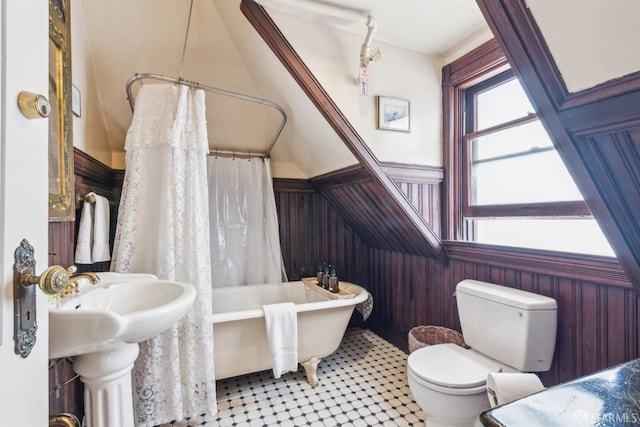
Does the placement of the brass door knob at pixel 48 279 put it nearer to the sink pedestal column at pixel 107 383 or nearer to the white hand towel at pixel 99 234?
the sink pedestal column at pixel 107 383

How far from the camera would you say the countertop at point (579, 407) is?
2.03 ft

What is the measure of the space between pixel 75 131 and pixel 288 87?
4.26ft

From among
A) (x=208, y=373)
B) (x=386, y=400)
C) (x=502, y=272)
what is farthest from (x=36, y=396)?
(x=502, y=272)

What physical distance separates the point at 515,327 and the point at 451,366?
0.39 m

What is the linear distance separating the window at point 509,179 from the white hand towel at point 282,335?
4.53 ft

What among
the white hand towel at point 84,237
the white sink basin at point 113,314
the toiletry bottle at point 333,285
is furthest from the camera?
the toiletry bottle at point 333,285

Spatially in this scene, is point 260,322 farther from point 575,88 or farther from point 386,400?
point 575,88

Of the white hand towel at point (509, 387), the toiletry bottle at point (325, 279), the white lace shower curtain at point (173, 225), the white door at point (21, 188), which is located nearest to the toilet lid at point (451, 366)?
the white hand towel at point (509, 387)

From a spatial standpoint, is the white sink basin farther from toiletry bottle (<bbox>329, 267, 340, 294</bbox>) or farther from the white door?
toiletry bottle (<bbox>329, 267, 340, 294</bbox>)

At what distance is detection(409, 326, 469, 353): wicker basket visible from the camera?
2.05 m

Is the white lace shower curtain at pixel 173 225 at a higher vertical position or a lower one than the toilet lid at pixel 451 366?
higher

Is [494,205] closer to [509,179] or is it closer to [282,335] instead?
[509,179]

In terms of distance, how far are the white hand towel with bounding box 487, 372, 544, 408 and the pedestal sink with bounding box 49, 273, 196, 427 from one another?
130 cm

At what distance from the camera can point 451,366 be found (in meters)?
1.57
